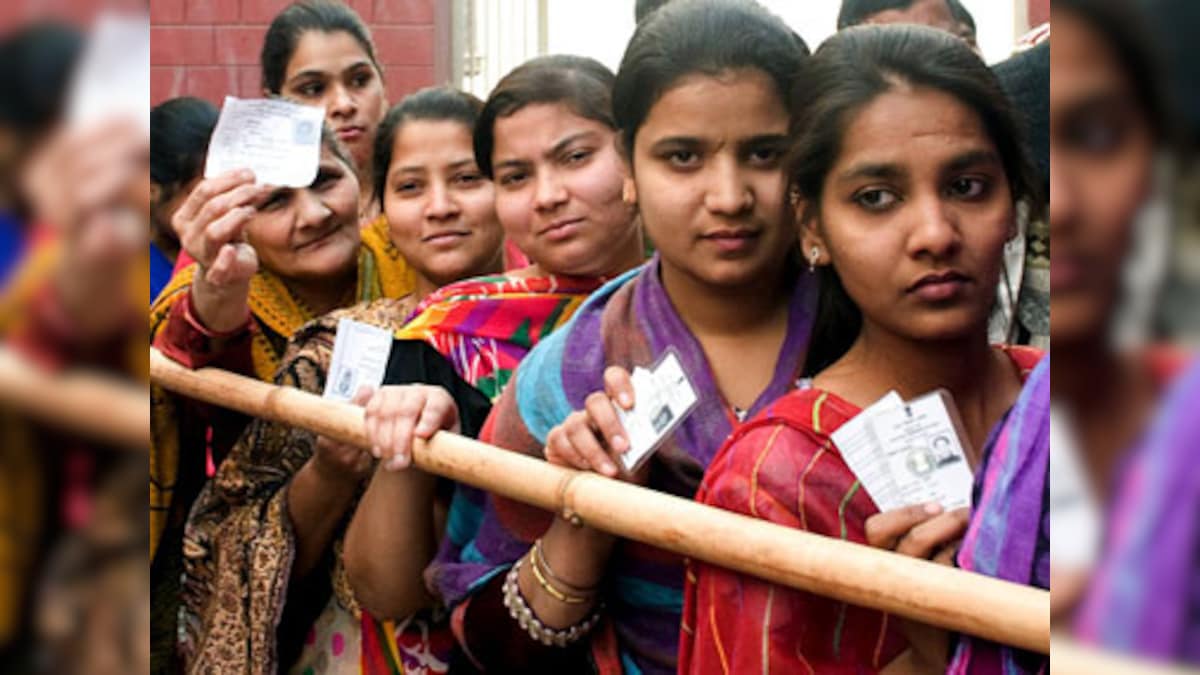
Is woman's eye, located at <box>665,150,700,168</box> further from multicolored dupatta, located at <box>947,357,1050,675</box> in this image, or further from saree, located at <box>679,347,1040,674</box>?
multicolored dupatta, located at <box>947,357,1050,675</box>

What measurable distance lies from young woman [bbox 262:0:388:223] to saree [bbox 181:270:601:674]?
29.9 inches

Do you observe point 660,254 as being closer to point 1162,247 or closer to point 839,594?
point 839,594

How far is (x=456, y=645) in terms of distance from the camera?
5.70ft

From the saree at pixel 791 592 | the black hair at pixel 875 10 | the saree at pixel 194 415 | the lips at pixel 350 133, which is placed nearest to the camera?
the saree at pixel 791 592

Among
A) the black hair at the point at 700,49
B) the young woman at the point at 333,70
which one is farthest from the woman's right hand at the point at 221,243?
the young woman at the point at 333,70

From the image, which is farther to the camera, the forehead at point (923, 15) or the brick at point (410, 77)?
the brick at point (410, 77)

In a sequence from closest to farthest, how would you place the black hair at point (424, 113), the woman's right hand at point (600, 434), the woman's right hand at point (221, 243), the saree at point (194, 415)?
the woman's right hand at point (600, 434) < the woman's right hand at point (221, 243) < the saree at point (194, 415) < the black hair at point (424, 113)

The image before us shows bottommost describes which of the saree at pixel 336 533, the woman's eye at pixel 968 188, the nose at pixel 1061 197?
the saree at pixel 336 533

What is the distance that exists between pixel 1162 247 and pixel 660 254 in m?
1.28

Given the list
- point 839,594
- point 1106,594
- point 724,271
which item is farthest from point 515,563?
point 1106,594

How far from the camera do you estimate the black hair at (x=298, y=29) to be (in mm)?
2797

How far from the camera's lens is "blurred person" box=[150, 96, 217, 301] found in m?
2.30

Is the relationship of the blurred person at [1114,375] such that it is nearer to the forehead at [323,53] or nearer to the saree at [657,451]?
the saree at [657,451]

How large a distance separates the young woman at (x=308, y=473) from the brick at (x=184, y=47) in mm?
3043
